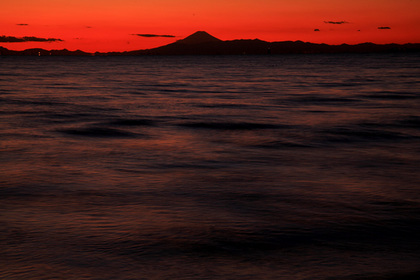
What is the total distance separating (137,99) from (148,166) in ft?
56.8

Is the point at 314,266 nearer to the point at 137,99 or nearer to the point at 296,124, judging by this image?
the point at 296,124

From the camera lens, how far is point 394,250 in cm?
476

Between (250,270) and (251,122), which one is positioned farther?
(251,122)

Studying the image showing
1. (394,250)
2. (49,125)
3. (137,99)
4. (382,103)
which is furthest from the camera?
(137,99)

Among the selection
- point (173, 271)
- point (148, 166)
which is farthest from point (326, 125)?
point (173, 271)

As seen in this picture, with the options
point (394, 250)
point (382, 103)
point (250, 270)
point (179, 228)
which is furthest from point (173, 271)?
point (382, 103)

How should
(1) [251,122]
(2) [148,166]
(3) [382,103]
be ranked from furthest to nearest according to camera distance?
(3) [382,103], (1) [251,122], (2) [148,166]

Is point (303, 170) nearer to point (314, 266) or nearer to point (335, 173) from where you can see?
point (335, 173)

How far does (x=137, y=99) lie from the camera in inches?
1017

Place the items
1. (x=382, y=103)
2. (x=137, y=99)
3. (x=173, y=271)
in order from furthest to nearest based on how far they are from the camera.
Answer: (x=137, y=99), (x=382, y=103), (x=173, y=271)

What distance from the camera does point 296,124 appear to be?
15859 mm

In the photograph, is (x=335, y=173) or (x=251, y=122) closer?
(x=335, y=173)

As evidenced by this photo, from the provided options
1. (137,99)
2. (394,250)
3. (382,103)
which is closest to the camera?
(394,250)

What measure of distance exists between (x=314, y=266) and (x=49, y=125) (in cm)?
1233
